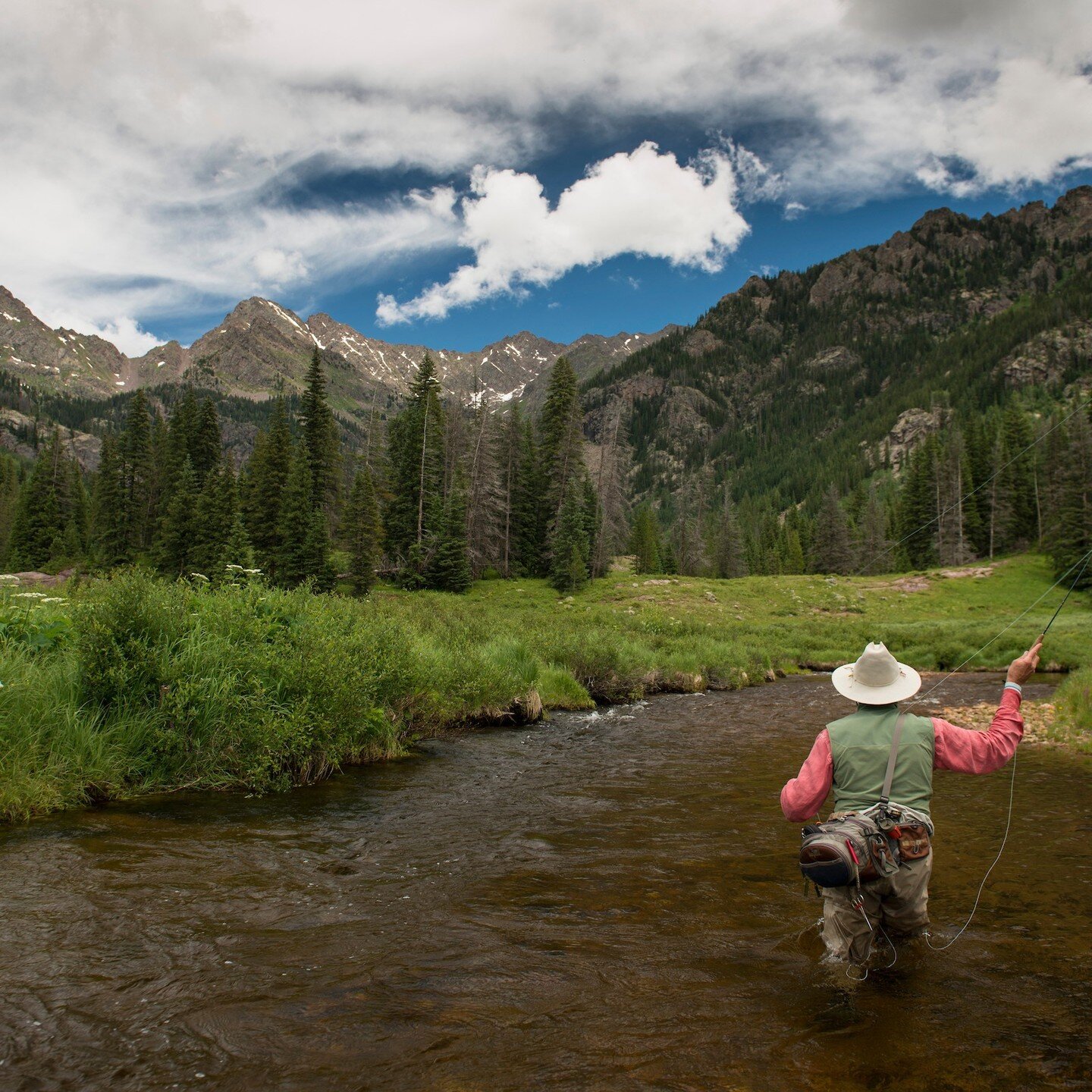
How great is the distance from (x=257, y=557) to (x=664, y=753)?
3925cm

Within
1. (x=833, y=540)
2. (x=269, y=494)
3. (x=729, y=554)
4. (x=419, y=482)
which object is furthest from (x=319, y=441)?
(x=833, y=540)

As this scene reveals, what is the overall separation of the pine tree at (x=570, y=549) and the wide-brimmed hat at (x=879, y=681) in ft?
135

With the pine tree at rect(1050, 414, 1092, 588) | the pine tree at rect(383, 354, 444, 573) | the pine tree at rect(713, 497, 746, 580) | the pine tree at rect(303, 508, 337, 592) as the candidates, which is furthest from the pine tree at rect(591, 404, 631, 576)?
the pine tree at rect(1050, 414, 1092, 588)

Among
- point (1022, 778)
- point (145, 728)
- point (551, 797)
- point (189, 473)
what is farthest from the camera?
point (189, 473)

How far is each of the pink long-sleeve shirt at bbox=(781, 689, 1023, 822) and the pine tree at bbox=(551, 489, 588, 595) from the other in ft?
135

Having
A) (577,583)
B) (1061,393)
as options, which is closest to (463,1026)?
(577,583)

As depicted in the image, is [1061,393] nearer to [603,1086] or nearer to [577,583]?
[577,583]

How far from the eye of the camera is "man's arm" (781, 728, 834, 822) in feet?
16.7

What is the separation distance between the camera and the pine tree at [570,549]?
47125 millimetres

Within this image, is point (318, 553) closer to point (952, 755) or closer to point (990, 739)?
point (952, 755)

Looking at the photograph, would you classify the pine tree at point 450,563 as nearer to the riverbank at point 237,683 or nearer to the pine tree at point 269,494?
the pine tree at point 269,494

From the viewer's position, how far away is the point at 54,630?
33.4 feet

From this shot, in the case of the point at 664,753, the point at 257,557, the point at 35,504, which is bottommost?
the point at 664,753

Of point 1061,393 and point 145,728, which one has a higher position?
point 1061,393
